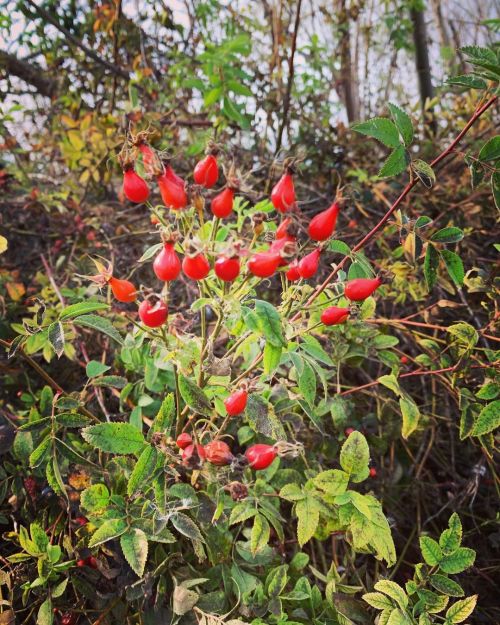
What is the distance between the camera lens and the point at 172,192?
66 cm

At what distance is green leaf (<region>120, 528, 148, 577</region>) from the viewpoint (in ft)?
2.21

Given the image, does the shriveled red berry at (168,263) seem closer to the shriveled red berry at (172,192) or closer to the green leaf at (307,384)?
the shriveled red berry at (172,192)

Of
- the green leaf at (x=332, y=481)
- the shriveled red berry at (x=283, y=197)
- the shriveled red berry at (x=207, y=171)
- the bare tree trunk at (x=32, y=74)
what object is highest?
the bare tree trunk at (x=32, y=74)

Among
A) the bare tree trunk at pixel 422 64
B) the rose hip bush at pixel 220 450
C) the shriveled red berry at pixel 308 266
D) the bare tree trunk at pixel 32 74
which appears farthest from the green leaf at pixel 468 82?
the bare tree trunk at pixel 32 74

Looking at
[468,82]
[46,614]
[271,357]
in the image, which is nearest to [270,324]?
[271,357]

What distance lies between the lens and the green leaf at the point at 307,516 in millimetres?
736

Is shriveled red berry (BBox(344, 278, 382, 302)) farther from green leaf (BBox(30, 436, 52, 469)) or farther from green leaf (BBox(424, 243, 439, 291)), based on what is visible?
green leaf (BBox(30, 436, 52, 469))

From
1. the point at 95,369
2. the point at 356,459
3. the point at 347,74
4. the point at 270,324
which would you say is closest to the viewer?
the point at 270,324

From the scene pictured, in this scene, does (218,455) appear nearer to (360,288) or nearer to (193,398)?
(193,398)

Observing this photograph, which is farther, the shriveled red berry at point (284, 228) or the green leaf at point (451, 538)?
the green leaf at point (451, 538)

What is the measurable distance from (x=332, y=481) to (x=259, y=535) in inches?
5.7

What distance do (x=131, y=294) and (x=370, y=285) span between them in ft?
1.16

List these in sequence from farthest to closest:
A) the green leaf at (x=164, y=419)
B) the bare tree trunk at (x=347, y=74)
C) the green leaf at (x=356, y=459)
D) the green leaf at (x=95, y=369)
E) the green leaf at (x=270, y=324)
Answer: the bare tree trunk at (x=347, y=74) → the green leaf at (x=95, y=369) → the green leaf at (x=356, y=459) → the green leaf at (x=164, y=419) → the green leaf at (x=270, y=324)

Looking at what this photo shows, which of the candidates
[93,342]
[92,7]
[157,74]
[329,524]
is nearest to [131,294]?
[329,524]
